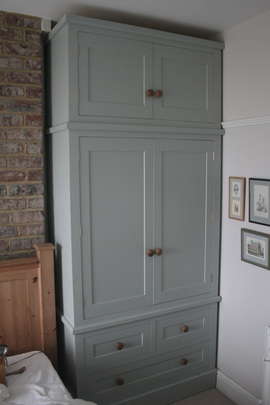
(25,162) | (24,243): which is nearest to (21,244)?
(24,243)

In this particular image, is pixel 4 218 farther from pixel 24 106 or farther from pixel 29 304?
pixel 24 106

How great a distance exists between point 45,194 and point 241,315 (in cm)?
143

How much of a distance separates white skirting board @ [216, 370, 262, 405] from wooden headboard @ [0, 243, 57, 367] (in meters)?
1.12

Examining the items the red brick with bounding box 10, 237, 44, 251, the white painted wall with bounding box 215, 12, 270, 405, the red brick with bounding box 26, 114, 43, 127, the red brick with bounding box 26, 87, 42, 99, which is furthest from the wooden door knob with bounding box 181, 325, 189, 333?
the red brick with bounding box 26, 87, 42, 99

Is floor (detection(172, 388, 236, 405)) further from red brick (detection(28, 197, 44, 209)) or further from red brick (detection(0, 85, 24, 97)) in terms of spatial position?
red brick (detection(0, 85, 24, 97))

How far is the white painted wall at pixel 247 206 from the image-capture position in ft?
7.14

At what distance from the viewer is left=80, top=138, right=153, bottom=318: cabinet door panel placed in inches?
83.0

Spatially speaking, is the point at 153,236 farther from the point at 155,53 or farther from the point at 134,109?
the point at 155,53

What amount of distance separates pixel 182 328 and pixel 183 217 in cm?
71

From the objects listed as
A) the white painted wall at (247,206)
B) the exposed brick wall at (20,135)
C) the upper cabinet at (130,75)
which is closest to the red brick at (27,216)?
the exposed brick wall at (20,135)

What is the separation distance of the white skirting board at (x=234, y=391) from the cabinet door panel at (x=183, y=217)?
23.8 inches

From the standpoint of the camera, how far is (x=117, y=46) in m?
2.10

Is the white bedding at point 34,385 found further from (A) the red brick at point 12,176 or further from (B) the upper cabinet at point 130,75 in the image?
(B) the upper cabinet at point 130,75

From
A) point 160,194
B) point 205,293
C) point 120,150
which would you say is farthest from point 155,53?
point 205,293
